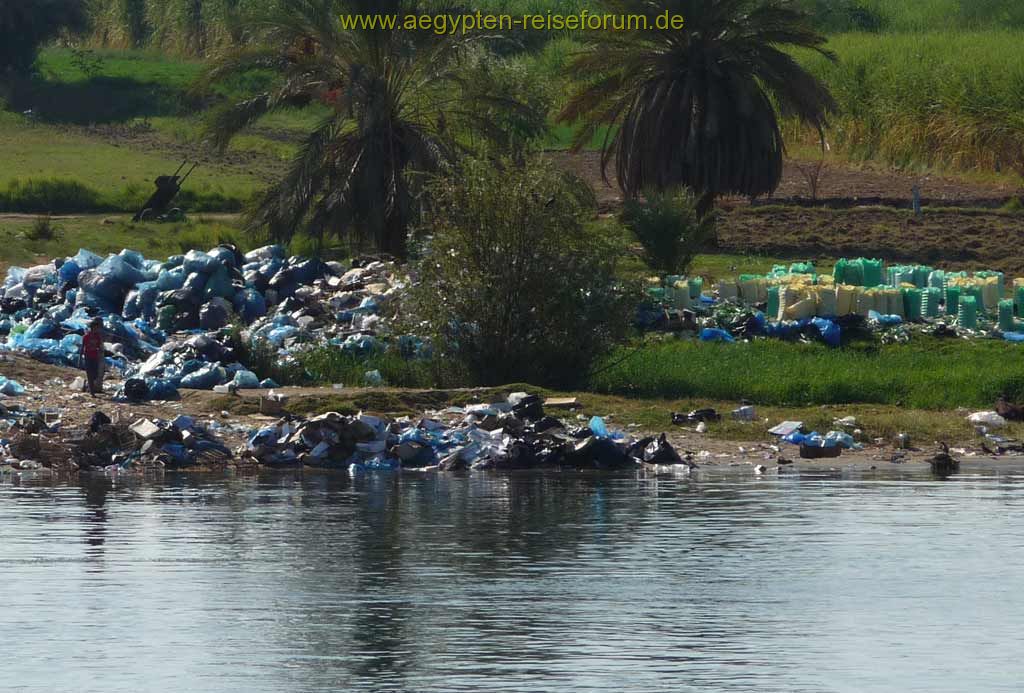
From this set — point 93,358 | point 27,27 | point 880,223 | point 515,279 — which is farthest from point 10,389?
point 27,27

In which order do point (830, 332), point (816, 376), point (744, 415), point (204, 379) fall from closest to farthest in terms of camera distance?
point (744, 415) < point (204, 379) < point (816, 376) < point (830, 332)

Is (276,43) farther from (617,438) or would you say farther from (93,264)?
→ (617,438)

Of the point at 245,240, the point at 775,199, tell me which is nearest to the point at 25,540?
the point at 245,240

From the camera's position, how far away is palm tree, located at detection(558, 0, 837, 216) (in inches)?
1478

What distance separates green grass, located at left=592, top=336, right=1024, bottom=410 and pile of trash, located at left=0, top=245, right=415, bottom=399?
3195 millimetres

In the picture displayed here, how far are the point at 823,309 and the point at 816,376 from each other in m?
4.13

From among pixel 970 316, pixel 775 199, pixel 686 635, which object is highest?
pixel 775 199

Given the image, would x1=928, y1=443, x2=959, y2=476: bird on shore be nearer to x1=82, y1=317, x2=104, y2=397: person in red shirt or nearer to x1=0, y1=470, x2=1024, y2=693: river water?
x1=0, y1=470, x2=1024, y2=693: river water

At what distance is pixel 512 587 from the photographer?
45.0ft

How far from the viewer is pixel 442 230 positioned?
81.0ft

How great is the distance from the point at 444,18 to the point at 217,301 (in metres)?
6.56

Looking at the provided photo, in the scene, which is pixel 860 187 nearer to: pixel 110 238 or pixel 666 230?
pixel 666 230

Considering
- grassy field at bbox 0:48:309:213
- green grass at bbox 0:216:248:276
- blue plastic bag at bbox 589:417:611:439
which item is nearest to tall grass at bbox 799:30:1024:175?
grassy field at bbox 0:48:309:213

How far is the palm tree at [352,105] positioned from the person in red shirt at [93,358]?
9001mm
